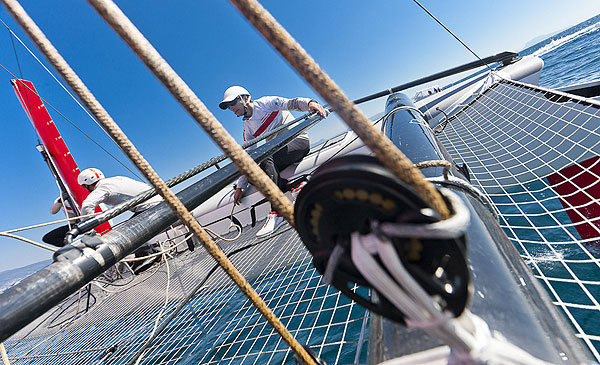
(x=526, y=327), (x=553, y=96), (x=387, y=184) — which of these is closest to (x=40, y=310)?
(x=387, y=184)

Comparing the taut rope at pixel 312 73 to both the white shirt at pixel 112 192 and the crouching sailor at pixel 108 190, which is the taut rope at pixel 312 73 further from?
the white shirt at pixel 112 192

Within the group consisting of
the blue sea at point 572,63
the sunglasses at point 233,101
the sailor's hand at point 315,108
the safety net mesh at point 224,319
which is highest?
the sunglasses at point 233,101

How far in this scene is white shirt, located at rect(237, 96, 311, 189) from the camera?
8.12 feet

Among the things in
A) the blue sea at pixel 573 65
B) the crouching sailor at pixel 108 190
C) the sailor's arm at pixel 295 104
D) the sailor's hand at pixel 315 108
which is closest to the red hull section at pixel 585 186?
the sailor's hand at pixel 315 108

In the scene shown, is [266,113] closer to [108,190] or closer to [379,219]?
[108,190]

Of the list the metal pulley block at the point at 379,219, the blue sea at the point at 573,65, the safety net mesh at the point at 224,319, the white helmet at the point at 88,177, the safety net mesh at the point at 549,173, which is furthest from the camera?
the blue sea at the point at 573,65

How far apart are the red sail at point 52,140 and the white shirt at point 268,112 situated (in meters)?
3.55

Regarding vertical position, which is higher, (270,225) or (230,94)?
(230,94)

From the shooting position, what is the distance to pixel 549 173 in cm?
145

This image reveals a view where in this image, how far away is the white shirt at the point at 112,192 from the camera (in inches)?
97.3

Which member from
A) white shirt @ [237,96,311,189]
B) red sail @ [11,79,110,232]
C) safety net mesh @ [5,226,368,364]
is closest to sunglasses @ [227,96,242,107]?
white shirt @ [237,96,311,189]

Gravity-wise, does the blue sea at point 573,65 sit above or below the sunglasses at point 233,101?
below

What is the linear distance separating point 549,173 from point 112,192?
11.2 feet

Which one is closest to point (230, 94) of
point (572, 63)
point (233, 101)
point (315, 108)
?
point (233, 101)
